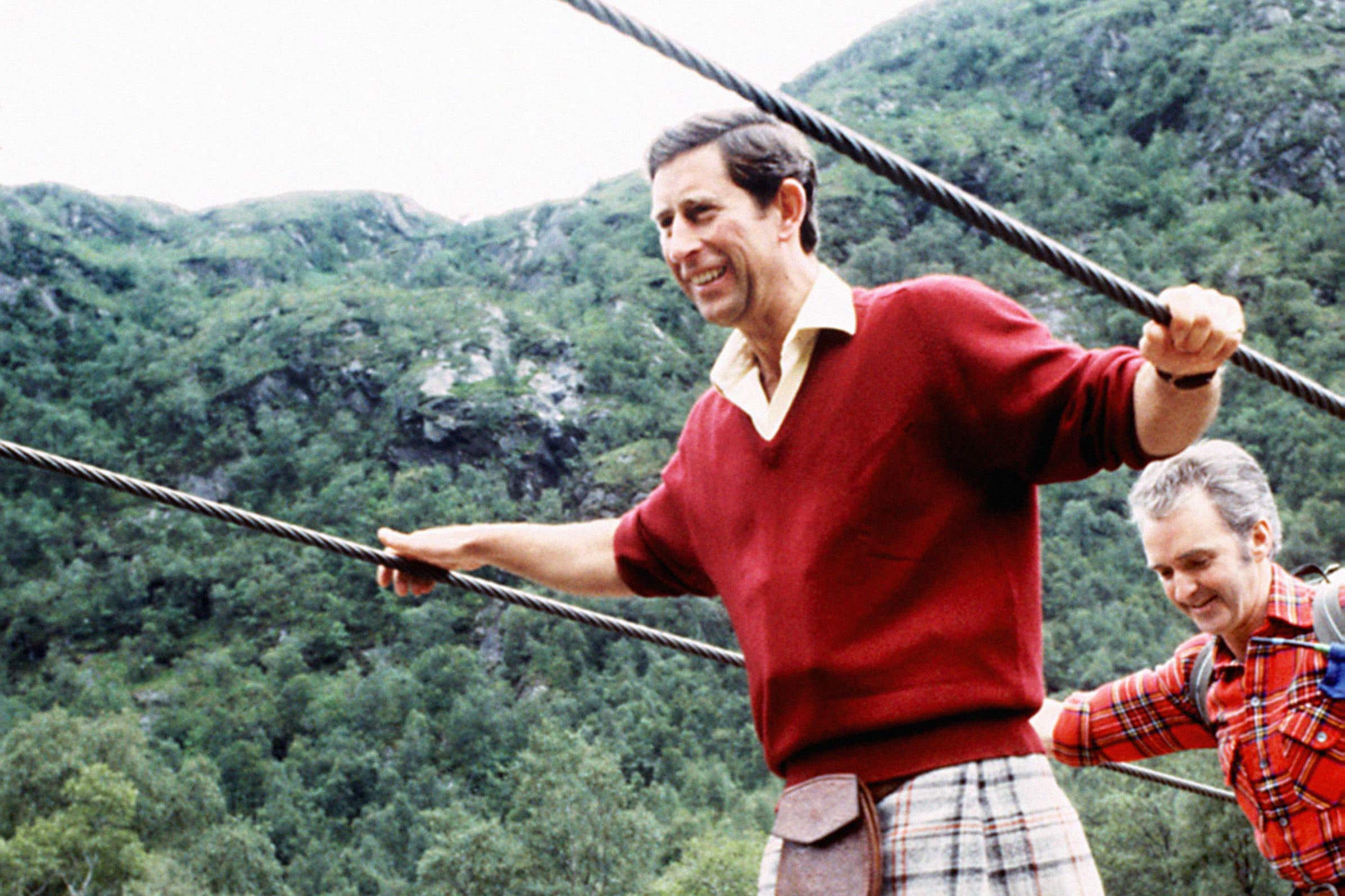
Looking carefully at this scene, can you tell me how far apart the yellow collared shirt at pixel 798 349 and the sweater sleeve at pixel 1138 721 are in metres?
0.84

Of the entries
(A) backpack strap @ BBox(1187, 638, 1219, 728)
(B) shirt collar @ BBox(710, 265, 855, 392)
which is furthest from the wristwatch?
(A) backpack strap @ BBox(1187, 638, 1219, 728)

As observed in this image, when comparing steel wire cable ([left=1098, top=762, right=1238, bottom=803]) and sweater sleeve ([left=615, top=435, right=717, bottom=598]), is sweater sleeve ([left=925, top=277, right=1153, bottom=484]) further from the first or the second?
steel wire cable ([left=1098, top=762, right=1238, bottom=803])

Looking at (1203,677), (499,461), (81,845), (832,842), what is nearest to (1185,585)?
(1203,677)

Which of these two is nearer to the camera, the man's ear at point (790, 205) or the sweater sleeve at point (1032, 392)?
the sweater sleeve at point (1032, 392)

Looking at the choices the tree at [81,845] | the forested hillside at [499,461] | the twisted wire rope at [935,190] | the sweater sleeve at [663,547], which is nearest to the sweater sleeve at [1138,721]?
the twisted wire rope at [935,190]

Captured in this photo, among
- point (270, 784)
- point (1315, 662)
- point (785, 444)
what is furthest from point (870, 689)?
point (270, 784)

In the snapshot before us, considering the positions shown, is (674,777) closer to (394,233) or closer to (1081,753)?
(1081,753)

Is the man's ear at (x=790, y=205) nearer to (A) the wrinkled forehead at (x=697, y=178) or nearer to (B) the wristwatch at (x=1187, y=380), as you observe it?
(A) the wrinkled forehead at (x=697, y=178)

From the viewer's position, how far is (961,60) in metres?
97.5

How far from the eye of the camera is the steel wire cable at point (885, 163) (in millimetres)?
1311

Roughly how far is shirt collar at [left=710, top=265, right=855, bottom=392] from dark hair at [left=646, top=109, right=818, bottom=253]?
0.11m

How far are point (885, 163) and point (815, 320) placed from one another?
0.58 ft

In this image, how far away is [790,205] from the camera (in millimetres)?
1538

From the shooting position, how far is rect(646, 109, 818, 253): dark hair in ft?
4.91
